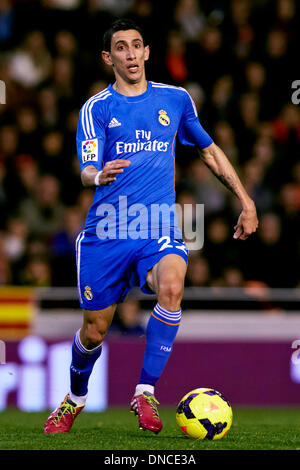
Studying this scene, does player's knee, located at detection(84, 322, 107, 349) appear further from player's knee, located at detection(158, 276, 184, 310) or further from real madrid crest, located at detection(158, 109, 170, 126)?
real madrid crest, located at detection(158, 109, 170, 126)

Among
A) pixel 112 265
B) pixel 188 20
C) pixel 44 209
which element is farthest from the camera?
pixel 188 20

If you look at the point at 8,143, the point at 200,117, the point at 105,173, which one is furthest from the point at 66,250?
the point at 105,173

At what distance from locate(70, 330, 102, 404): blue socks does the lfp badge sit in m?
1.22

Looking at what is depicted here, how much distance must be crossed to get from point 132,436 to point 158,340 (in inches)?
26.3

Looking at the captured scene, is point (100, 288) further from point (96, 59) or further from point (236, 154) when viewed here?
point (96, 59)

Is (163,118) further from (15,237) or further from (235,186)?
(15,237)

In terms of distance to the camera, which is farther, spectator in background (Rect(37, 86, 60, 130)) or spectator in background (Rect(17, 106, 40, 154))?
spectator in background (Rect(37, 86, 60, 130))

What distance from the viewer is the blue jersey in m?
6.16

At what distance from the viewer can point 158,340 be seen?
233 inches

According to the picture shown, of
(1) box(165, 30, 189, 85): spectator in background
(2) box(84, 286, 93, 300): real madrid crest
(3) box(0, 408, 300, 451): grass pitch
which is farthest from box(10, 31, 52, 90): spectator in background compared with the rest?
(2) box(84, 286, 93, 300): real madrid crest

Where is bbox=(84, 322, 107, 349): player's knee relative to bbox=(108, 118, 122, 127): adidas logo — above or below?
below

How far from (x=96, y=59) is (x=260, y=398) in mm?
5167

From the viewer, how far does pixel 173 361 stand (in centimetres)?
1062

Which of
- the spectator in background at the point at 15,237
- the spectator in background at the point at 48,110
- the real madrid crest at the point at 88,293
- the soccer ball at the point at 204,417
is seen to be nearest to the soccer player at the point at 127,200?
the real madrid crest at the point at 88,293
